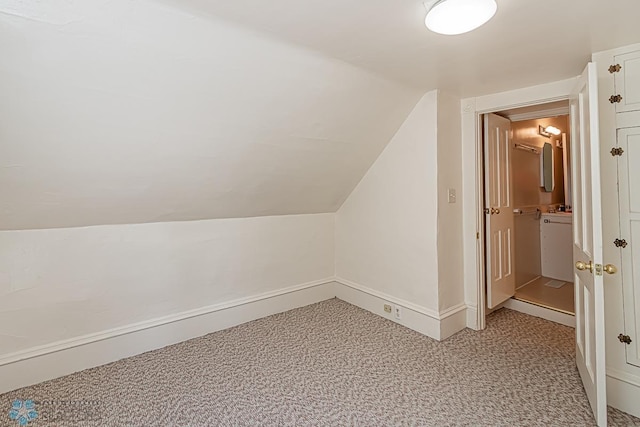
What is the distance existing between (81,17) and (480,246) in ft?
10.3

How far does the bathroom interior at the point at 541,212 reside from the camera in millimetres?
3875

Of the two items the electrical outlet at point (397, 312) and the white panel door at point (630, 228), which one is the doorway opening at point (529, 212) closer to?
the electrical outlet at point (397, 312)

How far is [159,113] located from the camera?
6.11ft

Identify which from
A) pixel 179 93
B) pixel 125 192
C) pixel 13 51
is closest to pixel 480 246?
pixel 179 93

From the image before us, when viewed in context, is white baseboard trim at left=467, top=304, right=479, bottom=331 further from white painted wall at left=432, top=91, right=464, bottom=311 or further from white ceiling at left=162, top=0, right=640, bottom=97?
white ceiling at left=162, top=0, right=640, bottom=97

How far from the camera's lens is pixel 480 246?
2.99 metres

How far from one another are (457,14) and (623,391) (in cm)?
231

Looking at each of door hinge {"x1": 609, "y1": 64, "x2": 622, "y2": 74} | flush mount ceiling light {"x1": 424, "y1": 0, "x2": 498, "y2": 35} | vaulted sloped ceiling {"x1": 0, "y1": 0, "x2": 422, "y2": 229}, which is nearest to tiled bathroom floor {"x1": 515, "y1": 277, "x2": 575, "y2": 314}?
door hinge {"x1": 609, "y1": 64, "x2": 622, "y2": 74}

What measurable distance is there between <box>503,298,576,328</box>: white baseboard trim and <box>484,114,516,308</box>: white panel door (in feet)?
0.45

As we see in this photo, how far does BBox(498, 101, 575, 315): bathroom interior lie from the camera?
3.88 meters

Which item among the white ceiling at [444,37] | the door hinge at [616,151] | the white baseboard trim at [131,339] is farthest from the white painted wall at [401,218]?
the door hinge at [616,151]

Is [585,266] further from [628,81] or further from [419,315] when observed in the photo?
[419,315]

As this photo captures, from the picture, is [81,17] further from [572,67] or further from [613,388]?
[613,388]

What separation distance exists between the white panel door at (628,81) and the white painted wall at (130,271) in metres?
2.69
